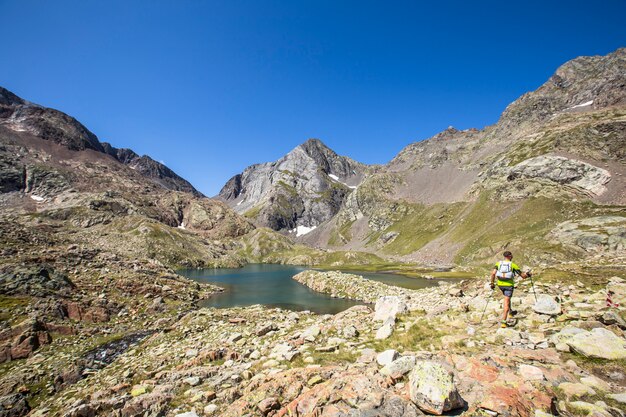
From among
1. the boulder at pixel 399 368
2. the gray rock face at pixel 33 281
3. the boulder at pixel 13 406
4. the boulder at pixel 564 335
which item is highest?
the boulder at pixel 564 335

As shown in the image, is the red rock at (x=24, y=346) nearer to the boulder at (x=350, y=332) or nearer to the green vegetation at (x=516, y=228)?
the boulder at (x=350, y=332)

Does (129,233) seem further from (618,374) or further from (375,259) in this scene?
(618,374)

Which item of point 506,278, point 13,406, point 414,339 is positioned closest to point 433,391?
point 414,339

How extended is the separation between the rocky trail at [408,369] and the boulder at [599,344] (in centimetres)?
3

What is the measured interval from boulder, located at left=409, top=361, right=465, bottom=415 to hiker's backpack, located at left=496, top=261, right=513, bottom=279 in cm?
1043

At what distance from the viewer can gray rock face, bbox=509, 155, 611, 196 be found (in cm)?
13138

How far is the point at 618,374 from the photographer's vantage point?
8875 mm

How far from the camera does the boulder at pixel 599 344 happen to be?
975 cm

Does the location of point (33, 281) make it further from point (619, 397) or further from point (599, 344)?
point (599, 344)

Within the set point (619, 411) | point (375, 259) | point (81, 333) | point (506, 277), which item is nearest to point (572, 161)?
point (375, 259)

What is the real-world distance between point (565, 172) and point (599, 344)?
178 metres

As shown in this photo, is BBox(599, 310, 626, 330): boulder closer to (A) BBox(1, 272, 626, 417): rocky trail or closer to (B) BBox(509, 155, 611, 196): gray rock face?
(A) BBox(1, 272, 626, 417): rocky trail

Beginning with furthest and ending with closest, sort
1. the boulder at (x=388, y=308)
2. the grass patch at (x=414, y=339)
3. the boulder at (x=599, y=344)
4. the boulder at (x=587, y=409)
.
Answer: the boulder at (x=388, y=308)
the grass patch at (x=414, y=339)
the boulder at (x=599, y=344)
the boulder at (x=587, y=409)

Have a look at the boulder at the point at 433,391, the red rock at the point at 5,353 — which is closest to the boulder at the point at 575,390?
the boulder at the point at 433,391
